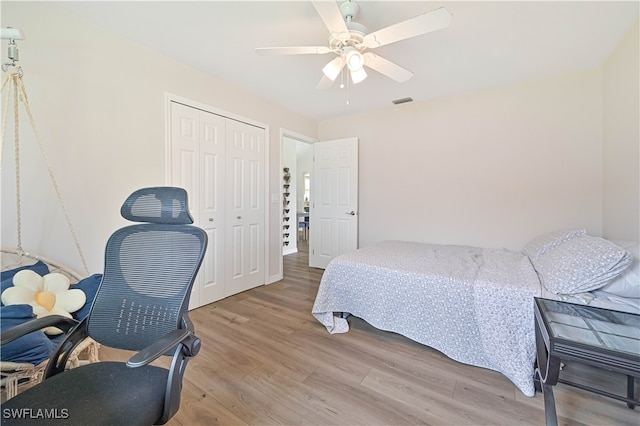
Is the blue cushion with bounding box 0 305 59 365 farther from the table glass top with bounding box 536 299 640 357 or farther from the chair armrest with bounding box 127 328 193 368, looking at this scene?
the table glass top with bounding box 536 299 640 357

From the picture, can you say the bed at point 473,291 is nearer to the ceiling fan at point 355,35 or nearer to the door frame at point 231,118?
the door frame at point 231,118

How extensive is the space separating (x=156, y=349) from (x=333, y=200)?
11.7 feet

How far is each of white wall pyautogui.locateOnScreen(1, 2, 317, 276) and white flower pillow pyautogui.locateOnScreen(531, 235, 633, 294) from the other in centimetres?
323

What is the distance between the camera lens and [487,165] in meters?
3.19

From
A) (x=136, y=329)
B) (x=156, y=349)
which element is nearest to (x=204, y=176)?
(x=136, y=329)

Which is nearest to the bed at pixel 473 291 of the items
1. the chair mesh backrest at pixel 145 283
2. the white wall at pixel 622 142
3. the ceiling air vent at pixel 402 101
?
the white wall at pixel 622 142

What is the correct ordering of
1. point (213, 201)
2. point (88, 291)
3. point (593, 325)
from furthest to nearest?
point (213, 201) < point (88, 291) < point (593, 325)

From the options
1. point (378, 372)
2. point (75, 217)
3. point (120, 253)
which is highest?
point (75, 217)

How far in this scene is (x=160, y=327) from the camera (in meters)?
1.11

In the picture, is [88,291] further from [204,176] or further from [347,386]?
[347,386]

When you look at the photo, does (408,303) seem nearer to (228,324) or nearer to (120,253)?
(228,324)

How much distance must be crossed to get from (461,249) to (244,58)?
3.04 metres

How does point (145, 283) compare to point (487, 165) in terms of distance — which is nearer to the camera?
point (145, 283)

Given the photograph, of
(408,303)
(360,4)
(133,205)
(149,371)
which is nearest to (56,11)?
(133,205)
